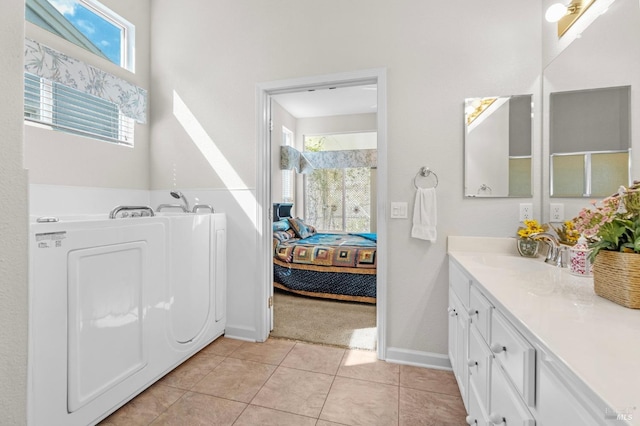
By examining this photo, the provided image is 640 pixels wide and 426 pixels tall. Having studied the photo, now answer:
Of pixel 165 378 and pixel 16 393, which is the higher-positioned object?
pixel 16 393

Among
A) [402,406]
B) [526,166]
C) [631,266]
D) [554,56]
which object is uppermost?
[554,56]

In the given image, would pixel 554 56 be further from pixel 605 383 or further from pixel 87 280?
pixel 87 280

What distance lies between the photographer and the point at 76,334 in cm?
134

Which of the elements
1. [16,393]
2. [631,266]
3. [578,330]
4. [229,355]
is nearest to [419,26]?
[631,266]

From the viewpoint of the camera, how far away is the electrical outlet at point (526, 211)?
1.87 metres

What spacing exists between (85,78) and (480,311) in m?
2.85

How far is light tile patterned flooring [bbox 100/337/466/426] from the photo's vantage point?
1.55 metres

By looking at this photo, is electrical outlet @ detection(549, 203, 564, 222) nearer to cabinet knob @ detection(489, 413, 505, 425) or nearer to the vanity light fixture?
the vanity light fixture

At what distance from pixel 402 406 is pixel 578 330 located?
1.23m

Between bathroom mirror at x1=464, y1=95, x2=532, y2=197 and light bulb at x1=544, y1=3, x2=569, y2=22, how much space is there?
413mm

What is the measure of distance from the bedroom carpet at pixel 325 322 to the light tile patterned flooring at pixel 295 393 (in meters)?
0.20

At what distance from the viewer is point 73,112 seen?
2133 mm

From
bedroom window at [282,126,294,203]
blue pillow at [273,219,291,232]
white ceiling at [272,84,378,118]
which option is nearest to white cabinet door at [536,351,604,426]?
blue pillow at [273,219,291,232]

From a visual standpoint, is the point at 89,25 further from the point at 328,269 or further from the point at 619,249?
the point at 619,249
